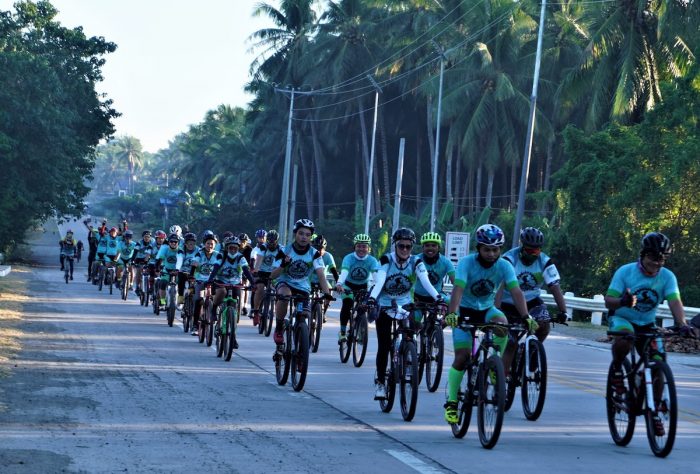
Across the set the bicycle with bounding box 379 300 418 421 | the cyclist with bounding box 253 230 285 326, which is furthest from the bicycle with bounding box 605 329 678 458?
the cyclist with bounding box 253 230 285 326

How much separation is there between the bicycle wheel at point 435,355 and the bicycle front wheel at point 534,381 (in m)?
2.45

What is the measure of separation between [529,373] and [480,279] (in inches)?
68.8

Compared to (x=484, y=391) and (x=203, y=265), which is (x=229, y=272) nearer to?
(x=203, y=265)

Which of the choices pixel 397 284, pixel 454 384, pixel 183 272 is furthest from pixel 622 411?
pixel 183 272

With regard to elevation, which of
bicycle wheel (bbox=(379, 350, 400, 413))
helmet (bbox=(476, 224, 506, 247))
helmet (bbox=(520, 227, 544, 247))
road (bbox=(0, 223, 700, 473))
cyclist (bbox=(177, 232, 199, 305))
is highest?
helmet (bbox=(520, 227, 544, 247))

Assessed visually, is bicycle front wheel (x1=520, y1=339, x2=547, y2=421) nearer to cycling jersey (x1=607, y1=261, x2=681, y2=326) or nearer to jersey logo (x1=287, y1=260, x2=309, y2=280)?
cycling jersey (x1=607, y1=261, x2=681, y2=326)

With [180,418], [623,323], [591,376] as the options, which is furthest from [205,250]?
[623,323]

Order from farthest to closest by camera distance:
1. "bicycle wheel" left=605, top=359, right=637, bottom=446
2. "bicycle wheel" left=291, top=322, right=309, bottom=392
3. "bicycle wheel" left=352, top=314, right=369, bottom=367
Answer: "bicycle wheel" left=352, top=314, right=369, bottom=367, "bicycle wheel" left=291, top=322, right=309, bottom=392, "bicycle wheel" left=605, top=359, right=637, bottom=446

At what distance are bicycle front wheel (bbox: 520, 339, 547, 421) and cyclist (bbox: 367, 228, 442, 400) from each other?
1.25m

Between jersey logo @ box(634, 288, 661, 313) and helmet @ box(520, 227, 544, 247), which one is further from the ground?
helmet @ box(520, 227, 544, 247)

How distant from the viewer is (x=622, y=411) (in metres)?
11.1

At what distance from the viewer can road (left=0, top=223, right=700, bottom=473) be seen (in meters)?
9.73

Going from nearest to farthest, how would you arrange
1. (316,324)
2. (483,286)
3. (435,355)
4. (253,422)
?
(483,286) → (253,422) → (435,355) → (316,324)

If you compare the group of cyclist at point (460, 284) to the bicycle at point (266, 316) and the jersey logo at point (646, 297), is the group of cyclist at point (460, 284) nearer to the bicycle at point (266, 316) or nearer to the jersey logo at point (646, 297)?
the jersey logo at point (646, 297)
